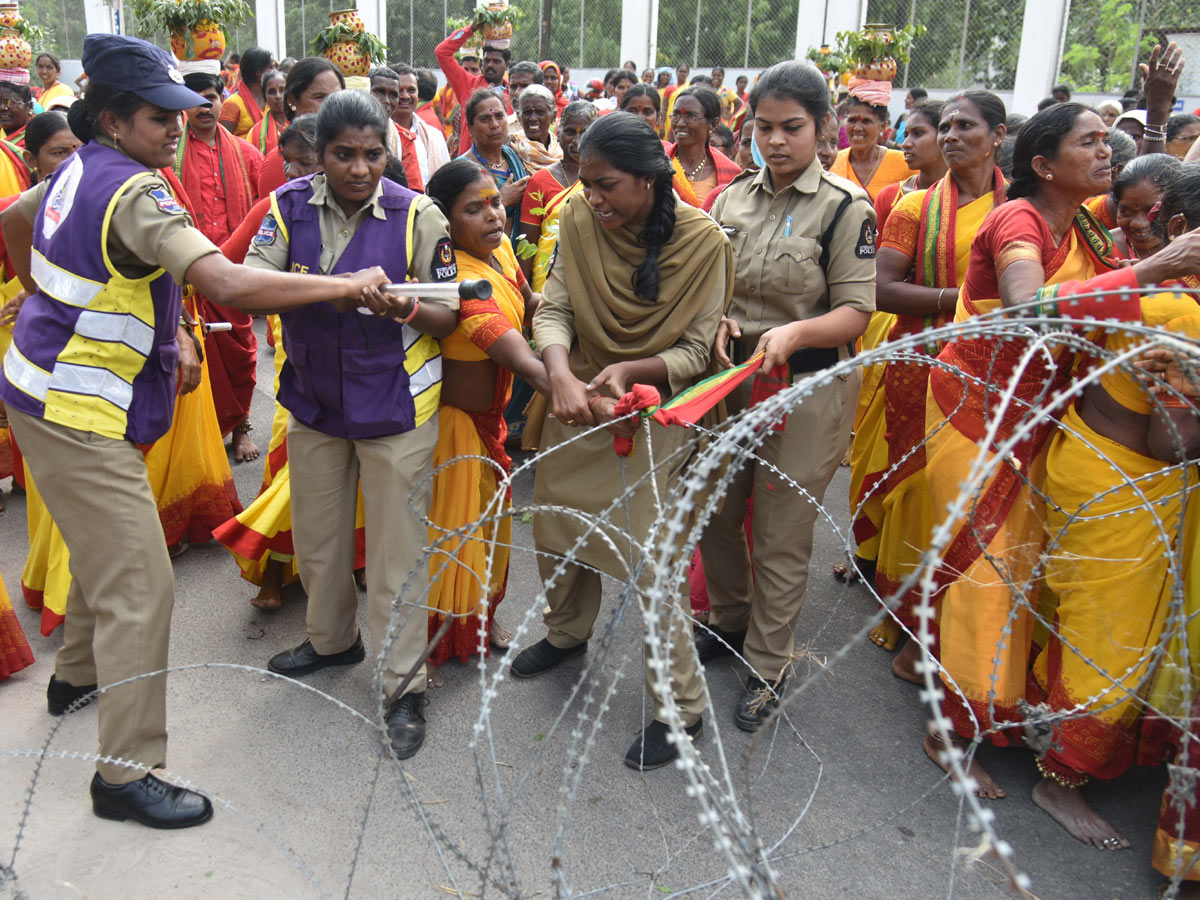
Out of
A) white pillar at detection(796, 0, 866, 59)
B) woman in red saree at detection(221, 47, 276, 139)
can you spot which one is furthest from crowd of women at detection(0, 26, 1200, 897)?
white pillar at detection(796, 0, 866, 59)

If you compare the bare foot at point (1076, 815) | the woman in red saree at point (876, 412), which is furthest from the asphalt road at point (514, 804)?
the woman in red saree at point (876, 412)

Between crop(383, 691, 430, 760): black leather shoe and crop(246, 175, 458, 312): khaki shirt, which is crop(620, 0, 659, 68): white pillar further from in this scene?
crop(383, 691, 430, 760): black leather shoe

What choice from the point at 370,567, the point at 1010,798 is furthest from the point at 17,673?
the point at 1010,798

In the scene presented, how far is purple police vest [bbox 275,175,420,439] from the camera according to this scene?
9.69 feet

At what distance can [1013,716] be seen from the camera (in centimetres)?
303

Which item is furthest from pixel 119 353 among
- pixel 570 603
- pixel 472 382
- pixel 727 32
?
pixel 727 32

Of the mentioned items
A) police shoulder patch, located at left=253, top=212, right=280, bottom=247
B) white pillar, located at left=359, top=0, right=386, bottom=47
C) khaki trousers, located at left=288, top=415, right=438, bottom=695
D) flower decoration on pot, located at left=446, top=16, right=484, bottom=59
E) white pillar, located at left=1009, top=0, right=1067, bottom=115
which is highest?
white pillar, located at left=359, top=0, right=386, bottom=47

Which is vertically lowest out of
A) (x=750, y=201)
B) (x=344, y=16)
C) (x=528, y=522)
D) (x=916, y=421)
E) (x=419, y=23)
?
(x=528, y=522)

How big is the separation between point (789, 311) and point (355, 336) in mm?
1375

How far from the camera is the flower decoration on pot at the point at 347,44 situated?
20.9 feet

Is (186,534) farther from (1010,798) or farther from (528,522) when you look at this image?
(1010,798)

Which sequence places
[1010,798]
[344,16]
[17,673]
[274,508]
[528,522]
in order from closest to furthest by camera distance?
[1010,798], [17,673], [274,508], [528,522], [344,16]

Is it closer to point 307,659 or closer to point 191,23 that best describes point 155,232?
point 307,659

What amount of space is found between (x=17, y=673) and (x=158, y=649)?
1149mm
